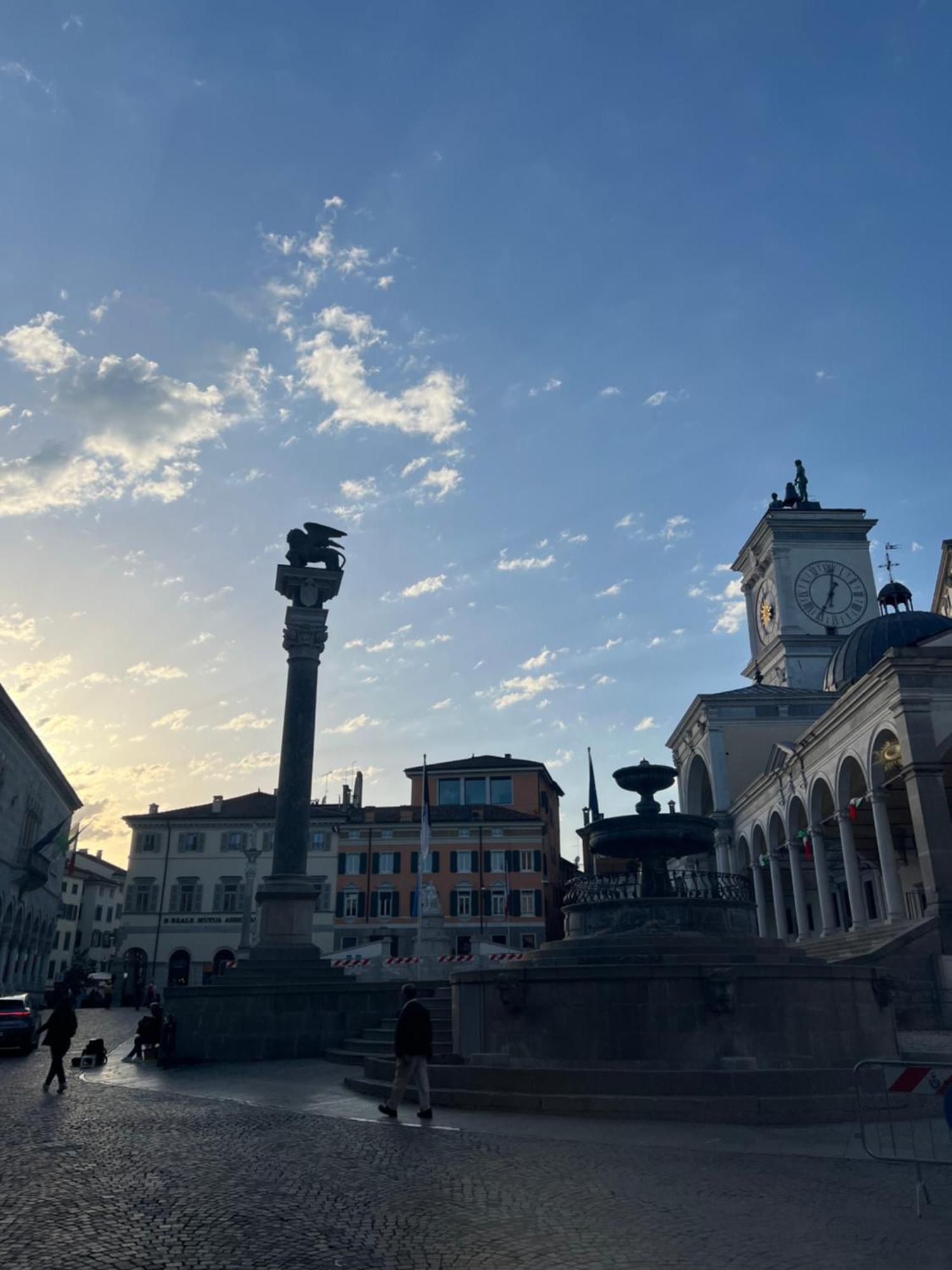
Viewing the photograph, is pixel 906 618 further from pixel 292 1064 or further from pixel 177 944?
pixel 177 944

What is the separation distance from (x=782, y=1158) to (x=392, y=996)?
42.5 feet

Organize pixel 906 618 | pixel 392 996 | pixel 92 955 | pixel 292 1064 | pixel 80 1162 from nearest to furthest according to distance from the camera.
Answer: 1. pixel 80 1162
2. pixel 292 1064
3. pixel 392 996
4. pixel 906 618
5. pixel 92 955

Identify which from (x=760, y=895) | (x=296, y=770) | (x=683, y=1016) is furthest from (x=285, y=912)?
(x=760, y=895)

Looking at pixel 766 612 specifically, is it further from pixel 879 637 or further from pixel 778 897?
pixel 778 897

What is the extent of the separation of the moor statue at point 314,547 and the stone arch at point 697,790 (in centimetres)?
3403

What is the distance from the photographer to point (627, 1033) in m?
12.0

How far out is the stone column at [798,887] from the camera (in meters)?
38.5

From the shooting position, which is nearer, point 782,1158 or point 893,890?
point 782,1158

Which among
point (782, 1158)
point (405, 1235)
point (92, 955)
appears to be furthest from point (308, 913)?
point (92, 955)

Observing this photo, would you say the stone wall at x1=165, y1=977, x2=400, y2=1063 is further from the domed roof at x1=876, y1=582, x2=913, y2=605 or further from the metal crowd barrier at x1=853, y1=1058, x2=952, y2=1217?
the domed roof at x1=876, y1=582, x2=913, y2=605

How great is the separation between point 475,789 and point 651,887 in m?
53.9

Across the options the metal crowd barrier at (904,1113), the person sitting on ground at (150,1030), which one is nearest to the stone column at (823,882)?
the metal crowd barrier at (904,1113)

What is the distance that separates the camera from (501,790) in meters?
68.9

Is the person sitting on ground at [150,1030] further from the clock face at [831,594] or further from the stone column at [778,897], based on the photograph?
the clock face at [831,594]
